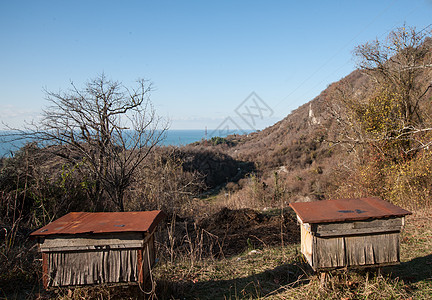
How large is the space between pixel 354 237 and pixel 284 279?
4.74ft

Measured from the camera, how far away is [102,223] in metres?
3.65

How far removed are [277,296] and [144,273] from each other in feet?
6.20

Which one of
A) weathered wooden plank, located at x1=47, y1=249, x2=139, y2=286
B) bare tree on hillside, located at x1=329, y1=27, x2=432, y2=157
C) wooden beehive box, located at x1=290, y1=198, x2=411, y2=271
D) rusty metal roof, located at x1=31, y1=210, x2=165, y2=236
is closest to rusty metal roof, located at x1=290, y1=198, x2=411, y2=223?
wooden beehive box, located at x1=290, y1=198, x2=411, y2=271

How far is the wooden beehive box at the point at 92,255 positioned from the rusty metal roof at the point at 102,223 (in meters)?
0.01

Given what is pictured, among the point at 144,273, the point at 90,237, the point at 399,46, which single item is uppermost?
the point at 399,46

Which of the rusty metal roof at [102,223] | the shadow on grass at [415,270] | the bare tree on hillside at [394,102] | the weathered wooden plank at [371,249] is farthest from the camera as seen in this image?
the bare tree on hillside at [394,102]

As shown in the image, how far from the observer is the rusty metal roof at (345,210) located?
3613 millimetres

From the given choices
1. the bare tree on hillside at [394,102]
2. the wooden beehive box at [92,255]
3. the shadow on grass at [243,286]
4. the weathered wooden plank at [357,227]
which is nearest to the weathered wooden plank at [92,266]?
the wooden beehive box at [92,255]

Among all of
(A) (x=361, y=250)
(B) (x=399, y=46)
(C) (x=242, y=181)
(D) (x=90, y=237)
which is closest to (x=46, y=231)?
(D) (x=90, y=237)

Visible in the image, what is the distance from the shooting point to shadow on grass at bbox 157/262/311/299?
416 centimetres

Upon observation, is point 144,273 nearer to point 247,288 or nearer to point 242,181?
point 247,288

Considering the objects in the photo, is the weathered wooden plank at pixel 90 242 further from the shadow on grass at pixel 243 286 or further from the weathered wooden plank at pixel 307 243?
the weathered wooden plank at pixel 307 243

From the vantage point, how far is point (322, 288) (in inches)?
152

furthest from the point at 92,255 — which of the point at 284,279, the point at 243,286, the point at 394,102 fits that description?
the point at 394,102
